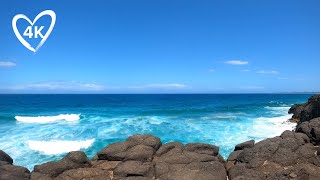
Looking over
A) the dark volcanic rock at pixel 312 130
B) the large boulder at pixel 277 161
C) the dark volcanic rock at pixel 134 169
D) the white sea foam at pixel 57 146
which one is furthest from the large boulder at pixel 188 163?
the white sea foam at pixel 57 146

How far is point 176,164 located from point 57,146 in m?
18.0

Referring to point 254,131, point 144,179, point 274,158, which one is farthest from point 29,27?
point 254,131

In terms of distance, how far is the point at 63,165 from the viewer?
12.0 metres

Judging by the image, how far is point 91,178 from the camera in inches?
446

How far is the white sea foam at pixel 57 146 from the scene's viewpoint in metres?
25.6

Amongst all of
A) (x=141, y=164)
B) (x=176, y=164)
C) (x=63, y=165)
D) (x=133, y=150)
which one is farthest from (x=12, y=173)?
(x=176, y=164)

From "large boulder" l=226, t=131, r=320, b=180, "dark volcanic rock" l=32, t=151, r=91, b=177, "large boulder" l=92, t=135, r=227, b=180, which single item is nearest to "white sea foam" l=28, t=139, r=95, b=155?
"large boulder" l=92, t=135, r=227, b=180

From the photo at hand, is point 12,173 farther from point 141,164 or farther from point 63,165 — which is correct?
point 141,164

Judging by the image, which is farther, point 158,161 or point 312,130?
point 312,130

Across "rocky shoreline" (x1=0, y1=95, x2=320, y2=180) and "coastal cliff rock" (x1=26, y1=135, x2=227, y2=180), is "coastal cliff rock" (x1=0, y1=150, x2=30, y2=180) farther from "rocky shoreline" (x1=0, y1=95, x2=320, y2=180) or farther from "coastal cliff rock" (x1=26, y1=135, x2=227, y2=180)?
"coastal cliff rock" (x1=26, y1=135, x2=227, y2=180)

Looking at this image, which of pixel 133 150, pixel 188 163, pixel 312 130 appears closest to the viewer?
pixel 188 163

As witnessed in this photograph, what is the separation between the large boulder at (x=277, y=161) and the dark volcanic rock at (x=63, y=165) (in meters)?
5.85

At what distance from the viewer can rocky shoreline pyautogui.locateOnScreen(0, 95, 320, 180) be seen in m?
11.2

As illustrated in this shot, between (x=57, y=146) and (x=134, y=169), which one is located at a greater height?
(x=134, y=169)
